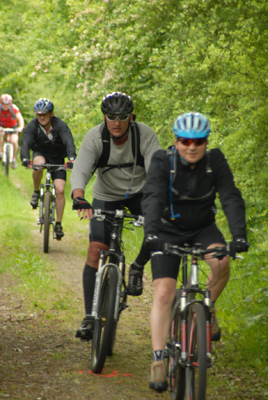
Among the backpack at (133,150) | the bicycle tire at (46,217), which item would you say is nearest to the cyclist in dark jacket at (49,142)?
the bicycle tire at (46,217)

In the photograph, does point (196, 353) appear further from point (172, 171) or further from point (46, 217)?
point (46, 217)

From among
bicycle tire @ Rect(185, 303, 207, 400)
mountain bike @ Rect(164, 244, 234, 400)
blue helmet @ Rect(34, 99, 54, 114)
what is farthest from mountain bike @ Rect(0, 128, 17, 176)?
bicycle tire @ Rect(185, 303, 207, 400)

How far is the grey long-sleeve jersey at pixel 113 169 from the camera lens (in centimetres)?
537

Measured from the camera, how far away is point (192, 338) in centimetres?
401

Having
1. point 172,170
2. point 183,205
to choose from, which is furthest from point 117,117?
point 183,205

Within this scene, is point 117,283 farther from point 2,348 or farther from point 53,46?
point 53,46

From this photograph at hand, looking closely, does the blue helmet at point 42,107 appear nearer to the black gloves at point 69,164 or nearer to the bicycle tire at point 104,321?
the black gloves at point 69,164

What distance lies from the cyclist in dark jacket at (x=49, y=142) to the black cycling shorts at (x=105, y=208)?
12.5ft

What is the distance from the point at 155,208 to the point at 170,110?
320 inches

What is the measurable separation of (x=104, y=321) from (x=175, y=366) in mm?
1044

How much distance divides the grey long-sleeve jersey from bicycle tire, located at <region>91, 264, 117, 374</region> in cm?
79

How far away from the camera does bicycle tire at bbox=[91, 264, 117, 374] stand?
4.98m

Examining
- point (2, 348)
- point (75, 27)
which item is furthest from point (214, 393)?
point (75, 27)

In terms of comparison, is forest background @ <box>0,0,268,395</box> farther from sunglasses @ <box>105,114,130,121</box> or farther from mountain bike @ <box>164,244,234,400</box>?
sunglasses @ <box>105,114,130,121</box>
